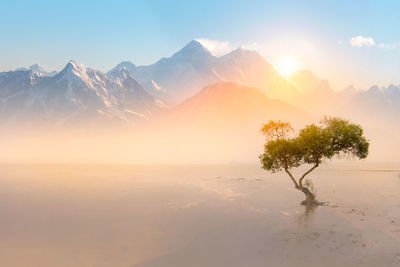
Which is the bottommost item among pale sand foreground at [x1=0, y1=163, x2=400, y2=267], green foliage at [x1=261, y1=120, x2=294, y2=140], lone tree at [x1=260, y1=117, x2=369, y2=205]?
pale sand foreground at [x1=0, y1=163, x2=400, y2=267]

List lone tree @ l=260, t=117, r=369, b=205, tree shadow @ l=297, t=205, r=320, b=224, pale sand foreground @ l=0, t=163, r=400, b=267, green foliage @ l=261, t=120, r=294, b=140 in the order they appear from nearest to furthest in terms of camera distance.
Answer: pale sand foreground @ l=0, t=163, r=400, b=267
tree shadow @ l=297, t=205, r=320, b=224
lone tree @ l=260, t=117, r=369, b=205
green foliage @ l=261, t=120, r=294, b=140

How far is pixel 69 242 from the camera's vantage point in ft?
70.5

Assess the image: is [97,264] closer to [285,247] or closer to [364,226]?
[285,247]

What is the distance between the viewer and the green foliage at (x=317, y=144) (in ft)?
114

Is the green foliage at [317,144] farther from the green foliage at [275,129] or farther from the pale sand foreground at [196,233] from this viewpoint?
the pale sand foreground at [196,233]

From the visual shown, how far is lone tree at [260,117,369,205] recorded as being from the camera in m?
34.9

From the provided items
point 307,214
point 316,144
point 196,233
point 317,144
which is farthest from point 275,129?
point 196,233

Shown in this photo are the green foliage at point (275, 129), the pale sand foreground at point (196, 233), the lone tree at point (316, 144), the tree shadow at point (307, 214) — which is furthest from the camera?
the green foliage at point (275, 129)

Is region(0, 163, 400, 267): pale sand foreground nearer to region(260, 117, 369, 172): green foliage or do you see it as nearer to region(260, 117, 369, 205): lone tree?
region(260, 117, 369, 205): lone tree

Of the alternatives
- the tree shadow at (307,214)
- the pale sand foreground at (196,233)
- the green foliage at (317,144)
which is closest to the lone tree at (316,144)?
the green foliage at (317,144)

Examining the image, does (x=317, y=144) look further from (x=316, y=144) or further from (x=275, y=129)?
(x=275, y=129)

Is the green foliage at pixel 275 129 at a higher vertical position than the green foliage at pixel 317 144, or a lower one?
higher

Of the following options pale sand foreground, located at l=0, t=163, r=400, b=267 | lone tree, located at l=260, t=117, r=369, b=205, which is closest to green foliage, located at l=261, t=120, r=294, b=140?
lone tree, located at l=260, t=117, r=369, b=205

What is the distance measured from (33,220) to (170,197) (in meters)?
20.7
